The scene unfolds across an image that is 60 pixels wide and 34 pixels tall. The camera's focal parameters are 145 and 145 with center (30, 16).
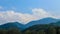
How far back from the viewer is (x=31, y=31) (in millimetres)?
4566

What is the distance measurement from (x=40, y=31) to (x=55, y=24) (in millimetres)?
528

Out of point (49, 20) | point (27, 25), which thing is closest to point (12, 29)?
point (27, 25)

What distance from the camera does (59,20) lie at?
4602 millimetres

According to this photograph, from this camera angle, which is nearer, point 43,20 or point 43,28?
point 43,20

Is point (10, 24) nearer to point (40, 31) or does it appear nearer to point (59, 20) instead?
point (40, 31)

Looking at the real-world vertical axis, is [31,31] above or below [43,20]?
below

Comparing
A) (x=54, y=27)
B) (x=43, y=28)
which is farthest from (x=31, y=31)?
(x=54, y=27)

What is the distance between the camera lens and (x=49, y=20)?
15.0 ft

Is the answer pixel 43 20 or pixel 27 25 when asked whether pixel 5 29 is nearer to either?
pixel 27 25

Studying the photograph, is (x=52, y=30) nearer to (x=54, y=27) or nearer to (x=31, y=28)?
(x=54, y=27)

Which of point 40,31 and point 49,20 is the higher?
point 49,20

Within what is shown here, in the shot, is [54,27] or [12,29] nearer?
[12,29]

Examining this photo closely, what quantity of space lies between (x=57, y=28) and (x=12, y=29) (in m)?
1.44

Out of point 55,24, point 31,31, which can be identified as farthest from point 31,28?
point 55,24
